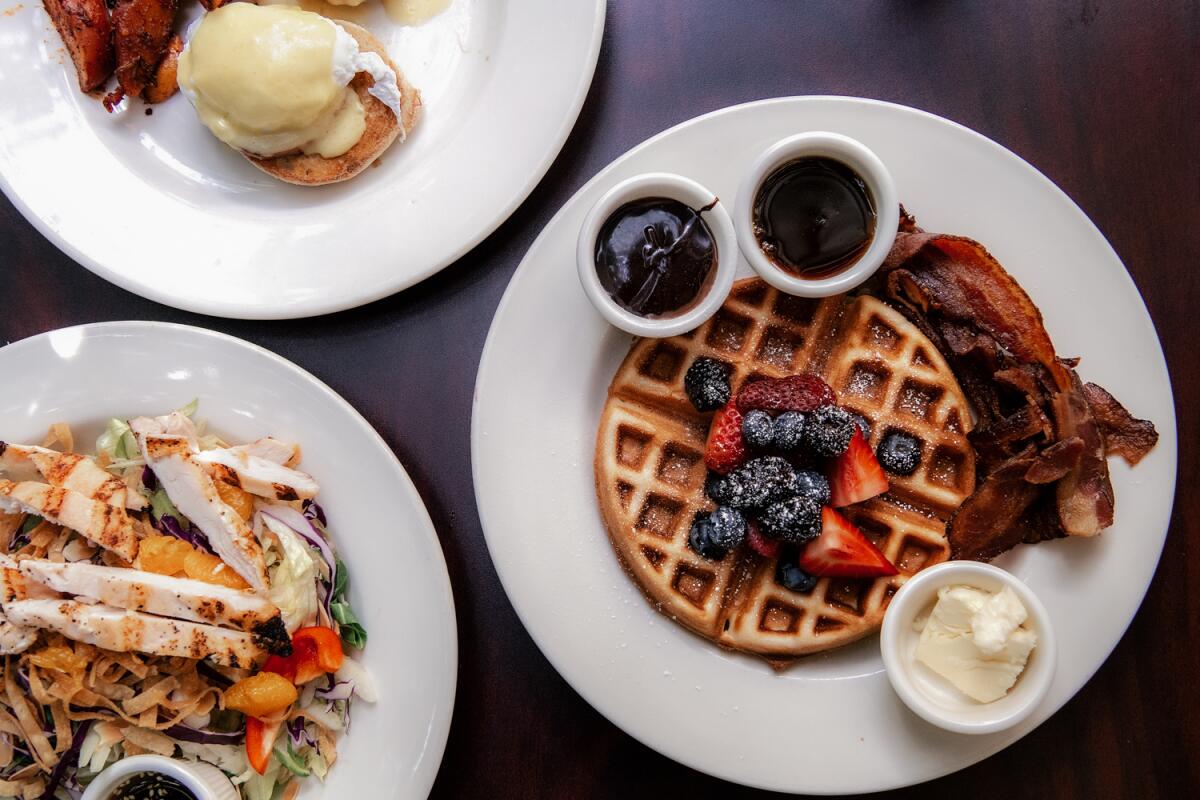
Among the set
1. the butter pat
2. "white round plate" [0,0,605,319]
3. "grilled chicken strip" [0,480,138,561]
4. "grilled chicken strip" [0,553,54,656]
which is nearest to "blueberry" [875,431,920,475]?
the butter pat

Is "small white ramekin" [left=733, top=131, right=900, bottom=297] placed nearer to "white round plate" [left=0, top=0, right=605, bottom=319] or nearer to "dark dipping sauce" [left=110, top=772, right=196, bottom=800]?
"white round plate" [left=0, top=0, right=605, bottom=319]

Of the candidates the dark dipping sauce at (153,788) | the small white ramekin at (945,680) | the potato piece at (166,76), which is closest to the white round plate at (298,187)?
the potato piece at (166,76)

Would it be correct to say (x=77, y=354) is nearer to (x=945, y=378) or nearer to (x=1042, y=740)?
(x=945, y=378)

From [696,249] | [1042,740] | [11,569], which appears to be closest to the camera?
[696,249]

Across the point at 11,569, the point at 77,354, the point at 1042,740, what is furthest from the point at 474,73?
the point at 1042,740

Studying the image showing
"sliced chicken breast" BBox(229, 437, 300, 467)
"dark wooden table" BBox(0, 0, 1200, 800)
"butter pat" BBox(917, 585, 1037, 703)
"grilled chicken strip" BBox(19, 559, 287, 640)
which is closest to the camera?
"butter pat" BBox(917, 585, 1037, 703)
